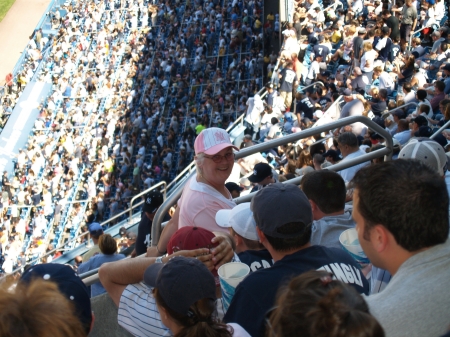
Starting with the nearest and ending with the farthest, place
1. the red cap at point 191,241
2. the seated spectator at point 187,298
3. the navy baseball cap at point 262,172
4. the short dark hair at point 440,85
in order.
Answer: the seated spectator at point 187,298
the red cap at point 191,241
the navy baseball cap at point 262,172
the short dark hair at point 440,85

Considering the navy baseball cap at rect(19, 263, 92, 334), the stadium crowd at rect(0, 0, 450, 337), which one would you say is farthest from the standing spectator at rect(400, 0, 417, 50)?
the navy baseball cap at rect(19, 263, 92, 334)

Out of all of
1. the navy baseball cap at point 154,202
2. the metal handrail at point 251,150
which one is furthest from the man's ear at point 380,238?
the navy baseball cap at point 154,202

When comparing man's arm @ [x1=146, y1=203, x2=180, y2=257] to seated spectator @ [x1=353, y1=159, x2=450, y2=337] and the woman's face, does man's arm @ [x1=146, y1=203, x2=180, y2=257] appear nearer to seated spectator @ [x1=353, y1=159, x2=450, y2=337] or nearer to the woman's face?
the woman's face

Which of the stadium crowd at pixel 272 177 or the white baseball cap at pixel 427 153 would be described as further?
the white baseball cap at pixel 427 153

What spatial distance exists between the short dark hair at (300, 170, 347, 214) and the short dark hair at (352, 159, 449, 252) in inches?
47.3

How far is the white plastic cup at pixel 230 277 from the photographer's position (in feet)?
7.55

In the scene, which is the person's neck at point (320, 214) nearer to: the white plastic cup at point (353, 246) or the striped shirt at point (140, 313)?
the white plastic cup at point (353, 246)

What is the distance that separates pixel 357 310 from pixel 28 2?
1266 inches

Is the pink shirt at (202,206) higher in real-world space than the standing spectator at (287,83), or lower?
lower

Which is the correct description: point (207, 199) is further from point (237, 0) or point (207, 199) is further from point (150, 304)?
point (237, 0)

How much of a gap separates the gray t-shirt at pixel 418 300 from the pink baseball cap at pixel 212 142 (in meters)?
1.72

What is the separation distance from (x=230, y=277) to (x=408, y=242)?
0.84 m

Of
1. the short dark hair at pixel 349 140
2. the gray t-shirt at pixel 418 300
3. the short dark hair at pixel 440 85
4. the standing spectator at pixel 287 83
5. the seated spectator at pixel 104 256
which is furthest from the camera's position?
the standing spectator at pixel 287 83

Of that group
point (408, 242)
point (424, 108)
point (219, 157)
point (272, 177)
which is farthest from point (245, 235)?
point (424, 108)
